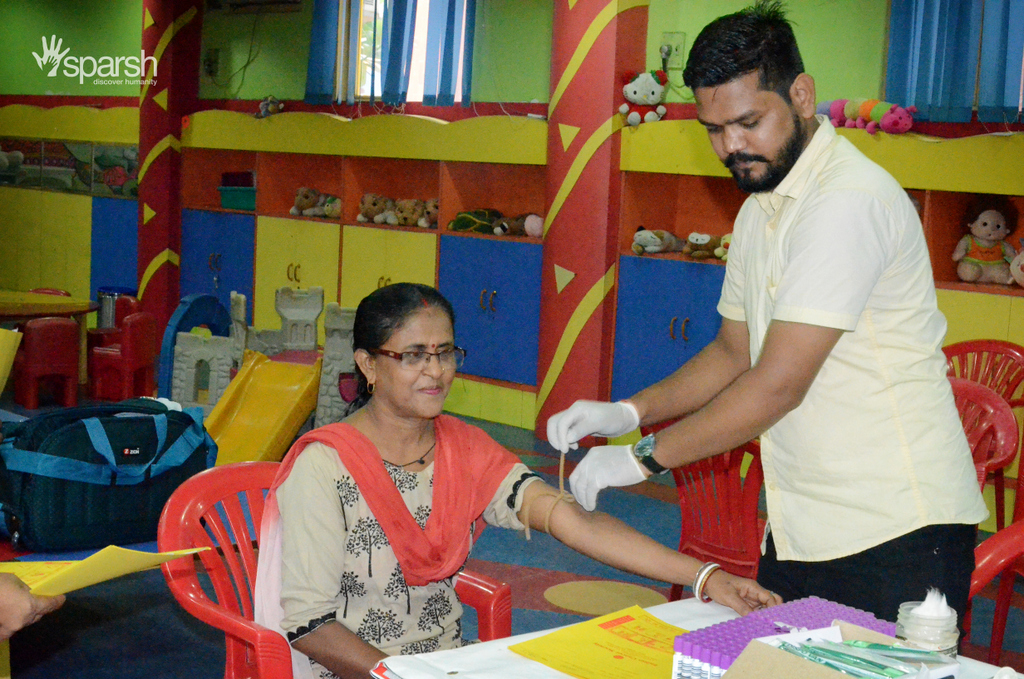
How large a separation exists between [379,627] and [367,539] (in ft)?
0.50

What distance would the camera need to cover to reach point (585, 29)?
214 inches

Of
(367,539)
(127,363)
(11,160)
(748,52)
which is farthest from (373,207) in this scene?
(748,52)

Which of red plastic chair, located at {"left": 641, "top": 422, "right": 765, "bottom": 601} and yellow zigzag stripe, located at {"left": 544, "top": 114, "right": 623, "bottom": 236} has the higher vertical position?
yellow zigzag stripe, located at {"left": 544, "top": 114, "right": 623, "bottom": 236}

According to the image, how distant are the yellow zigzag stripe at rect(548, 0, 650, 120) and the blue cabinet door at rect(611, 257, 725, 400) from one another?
0.95 metres

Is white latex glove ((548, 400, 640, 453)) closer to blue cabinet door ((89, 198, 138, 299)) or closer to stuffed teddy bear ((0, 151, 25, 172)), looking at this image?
blue cabinet door ((89, 198, 138, 299))

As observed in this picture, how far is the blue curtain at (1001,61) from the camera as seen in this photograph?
4.36 metres

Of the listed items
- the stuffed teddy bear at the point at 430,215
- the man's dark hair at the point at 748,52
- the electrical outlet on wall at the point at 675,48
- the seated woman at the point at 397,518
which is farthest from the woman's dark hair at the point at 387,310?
the stuffed teddy bear at the point at 430,215

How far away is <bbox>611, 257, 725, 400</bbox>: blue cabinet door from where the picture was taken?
209 inches

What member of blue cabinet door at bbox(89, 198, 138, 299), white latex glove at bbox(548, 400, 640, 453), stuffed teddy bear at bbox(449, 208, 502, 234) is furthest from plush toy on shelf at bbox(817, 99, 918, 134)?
blue cabinet door at bbox(89, 198, 138, 299)

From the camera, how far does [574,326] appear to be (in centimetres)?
Answer: 567

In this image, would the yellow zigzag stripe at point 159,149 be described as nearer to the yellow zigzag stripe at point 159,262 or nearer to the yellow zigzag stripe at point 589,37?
the yellow zigzag stripe at point 159,262

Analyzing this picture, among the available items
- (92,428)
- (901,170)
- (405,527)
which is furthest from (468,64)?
(405,527)

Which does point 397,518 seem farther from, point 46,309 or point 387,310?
point 46,309

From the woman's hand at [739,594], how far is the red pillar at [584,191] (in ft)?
13.0
